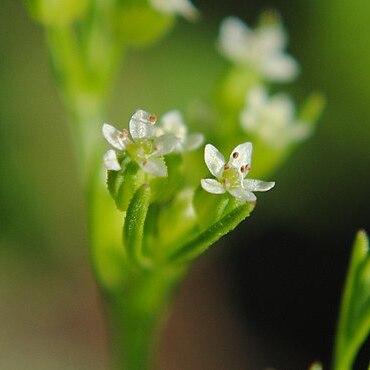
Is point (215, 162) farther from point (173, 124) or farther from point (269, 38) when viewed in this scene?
point (269, 38)

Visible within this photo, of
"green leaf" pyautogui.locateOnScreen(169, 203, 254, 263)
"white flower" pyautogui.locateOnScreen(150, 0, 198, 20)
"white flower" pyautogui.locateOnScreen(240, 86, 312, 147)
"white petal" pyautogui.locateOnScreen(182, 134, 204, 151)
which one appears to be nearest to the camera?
"green leaf" pyautogui.locateOnScreen(169, 203, 254, 263)

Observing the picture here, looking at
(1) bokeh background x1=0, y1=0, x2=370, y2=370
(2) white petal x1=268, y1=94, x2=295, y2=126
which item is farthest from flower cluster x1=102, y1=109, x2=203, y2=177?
(1) bokeh background x1=0, y1=0, x2=370, y2=370

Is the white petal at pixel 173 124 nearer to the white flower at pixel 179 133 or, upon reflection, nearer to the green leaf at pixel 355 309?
the white flower at pixel 179 133

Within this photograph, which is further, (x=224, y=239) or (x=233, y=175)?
(x=224, y=239)

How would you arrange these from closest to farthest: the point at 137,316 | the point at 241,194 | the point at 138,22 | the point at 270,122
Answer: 1. the point at 241,194
2. the point at 137,316
3. the point at 138,22
4. the point at 270,122

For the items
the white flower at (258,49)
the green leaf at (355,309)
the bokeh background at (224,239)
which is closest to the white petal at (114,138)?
the green leaf at (355,309)

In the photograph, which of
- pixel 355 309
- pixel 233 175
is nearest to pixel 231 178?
pixel 233 175

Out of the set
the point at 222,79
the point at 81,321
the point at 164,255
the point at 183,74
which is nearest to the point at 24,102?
the point at 183,74

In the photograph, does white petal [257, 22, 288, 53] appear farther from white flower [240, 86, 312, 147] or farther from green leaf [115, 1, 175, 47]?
green leaf [115, 1, 175, 47]
